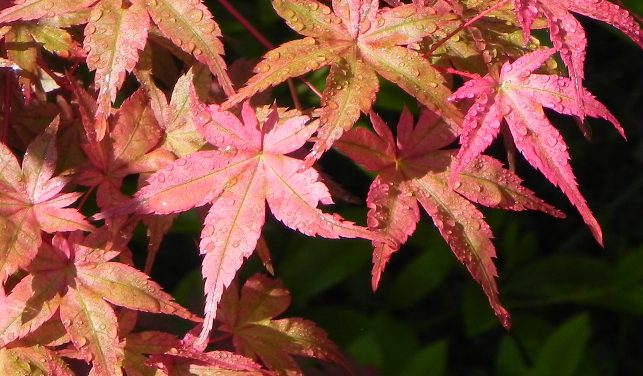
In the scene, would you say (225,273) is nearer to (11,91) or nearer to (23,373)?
(23,373)

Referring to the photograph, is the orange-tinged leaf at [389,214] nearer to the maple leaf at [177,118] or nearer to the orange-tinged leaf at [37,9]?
the maple leaf at [177,118]

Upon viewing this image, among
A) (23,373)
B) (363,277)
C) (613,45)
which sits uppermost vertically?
(23,373)

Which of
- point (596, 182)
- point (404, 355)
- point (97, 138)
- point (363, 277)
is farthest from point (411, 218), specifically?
point (596, 182)

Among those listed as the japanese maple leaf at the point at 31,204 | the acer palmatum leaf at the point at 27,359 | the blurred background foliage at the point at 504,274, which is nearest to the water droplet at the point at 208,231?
the japanese maple leaf at the point at 31,204

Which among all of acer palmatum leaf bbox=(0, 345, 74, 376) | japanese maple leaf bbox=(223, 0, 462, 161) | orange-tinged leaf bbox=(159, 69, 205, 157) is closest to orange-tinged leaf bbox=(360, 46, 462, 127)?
japanese maple leaf bbox=(223, 0, 462, 161)

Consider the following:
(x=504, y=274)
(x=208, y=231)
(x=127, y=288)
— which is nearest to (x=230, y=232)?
(x=208, y=231)

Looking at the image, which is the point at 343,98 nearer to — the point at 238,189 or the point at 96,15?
the point at 238,189

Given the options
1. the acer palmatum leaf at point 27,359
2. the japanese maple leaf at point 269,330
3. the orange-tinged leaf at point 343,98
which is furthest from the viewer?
the japanese maple leaf at point 269,330
